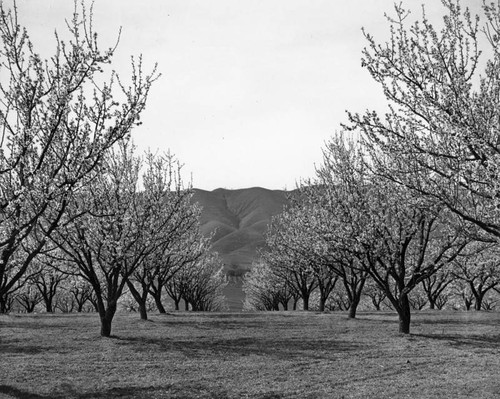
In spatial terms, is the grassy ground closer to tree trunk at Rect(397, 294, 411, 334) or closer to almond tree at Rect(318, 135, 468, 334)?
tree trunk at Rect(397, 294, 411, 334)

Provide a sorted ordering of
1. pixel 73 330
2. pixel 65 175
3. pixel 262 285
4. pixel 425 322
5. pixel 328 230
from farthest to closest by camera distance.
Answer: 1. pixel 262 285
2. pixel 425 322
3. pixel 73 330
4. pixel 328 230
5. pixel 65 175

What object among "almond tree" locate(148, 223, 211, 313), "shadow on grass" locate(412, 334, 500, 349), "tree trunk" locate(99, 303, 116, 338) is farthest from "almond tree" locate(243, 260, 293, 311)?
"tree trunk" locate(99, 303, 116, 338)

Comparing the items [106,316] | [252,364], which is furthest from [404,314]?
[106,316]

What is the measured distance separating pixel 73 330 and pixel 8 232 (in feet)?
45.4

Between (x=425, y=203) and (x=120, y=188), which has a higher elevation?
(x=120, y=188)

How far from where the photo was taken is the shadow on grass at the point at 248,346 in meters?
16.4

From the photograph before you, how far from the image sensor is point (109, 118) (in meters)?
11.7

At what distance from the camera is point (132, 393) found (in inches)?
439

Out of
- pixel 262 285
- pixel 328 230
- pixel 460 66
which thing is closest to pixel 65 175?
pixel 460 66

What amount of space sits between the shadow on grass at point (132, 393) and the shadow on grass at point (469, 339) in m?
10.5

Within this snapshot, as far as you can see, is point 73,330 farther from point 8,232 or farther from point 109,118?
point 109,118

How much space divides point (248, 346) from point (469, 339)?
28.5 ft

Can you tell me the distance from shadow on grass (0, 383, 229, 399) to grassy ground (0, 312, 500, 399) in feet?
0.07

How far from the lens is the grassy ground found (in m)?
11.2
